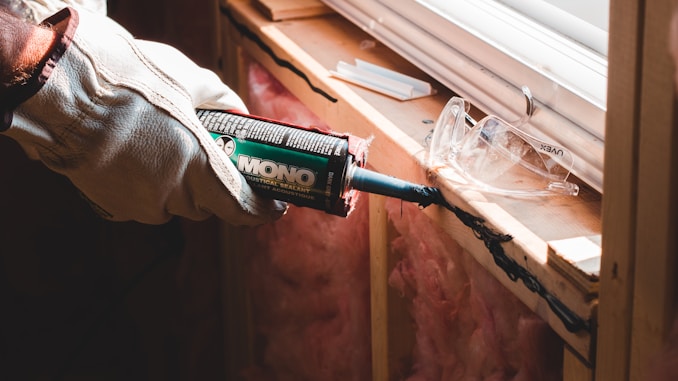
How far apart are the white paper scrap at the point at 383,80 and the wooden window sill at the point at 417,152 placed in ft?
0.05

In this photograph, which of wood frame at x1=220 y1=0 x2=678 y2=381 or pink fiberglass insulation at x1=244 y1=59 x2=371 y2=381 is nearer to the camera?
wood frame at x1=220 y1=0 x2=678 y2=381

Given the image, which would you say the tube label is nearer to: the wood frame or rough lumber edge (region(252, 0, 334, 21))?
the wood frame

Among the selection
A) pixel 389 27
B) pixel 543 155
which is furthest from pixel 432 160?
pixel 389 27

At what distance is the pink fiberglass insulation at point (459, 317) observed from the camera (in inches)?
34.2

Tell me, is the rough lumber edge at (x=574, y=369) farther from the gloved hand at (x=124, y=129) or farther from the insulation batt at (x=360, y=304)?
the gloved hand at (x=124, y=129)

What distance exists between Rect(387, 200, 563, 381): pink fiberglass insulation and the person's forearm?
474 mm

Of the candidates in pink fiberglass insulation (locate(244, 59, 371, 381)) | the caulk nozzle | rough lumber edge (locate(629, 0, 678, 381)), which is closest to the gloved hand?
the caulk nozzle

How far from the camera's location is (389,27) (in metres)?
1.25

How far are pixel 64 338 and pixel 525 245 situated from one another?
5.00 ft

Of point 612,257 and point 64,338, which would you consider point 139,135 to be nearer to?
point 612,257

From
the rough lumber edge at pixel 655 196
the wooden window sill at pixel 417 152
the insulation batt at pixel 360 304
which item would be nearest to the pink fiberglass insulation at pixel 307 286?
the insulation batt at pixel 360 304

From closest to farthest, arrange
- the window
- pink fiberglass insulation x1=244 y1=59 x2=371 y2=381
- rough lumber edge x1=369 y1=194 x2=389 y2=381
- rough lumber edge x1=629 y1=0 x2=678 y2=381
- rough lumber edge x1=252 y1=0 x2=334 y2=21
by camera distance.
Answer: rough lumber edge x1=629 y1=0 x2=678 y2=381 < the window < rough lumber edge x1=369 y1=194 x2=389 y2=381 < pink fiberglass insulation x1=244 y1=59 x2=371 y2=381 < rough lumber edge x1=252 y1=0 x2=334 y2=21

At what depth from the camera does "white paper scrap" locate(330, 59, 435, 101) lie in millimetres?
1185

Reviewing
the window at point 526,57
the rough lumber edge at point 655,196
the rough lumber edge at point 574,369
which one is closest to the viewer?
the rough lumber edge at point 655,196
